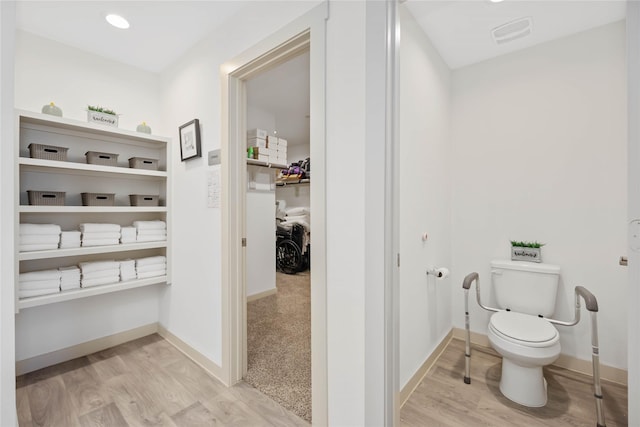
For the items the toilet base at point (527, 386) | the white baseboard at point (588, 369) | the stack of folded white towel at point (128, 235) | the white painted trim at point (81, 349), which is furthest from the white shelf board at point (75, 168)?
the white baseboard at point (588, 369)

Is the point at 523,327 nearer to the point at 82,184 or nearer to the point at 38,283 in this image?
the point at 38,283

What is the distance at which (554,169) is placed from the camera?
6.89ft

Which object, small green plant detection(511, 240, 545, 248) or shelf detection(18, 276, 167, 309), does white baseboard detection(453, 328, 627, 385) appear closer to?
small green plant detection(511, 240, 545, 248)

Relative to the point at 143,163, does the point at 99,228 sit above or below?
below

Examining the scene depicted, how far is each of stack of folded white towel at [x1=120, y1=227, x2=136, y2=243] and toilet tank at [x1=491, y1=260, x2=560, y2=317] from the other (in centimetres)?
296

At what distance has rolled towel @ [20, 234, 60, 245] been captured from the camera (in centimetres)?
186

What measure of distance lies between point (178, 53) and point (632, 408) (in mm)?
3256

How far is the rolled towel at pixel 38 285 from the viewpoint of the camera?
186 cm

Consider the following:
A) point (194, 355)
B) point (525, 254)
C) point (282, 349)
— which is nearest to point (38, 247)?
point (194, 355)

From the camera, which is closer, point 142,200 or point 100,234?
point 100,234

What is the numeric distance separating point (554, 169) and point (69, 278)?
372 cm

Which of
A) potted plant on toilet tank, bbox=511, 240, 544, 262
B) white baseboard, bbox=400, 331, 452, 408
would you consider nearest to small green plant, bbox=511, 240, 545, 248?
potted plant on toilet tank, bbox=511, 240, 544, 262

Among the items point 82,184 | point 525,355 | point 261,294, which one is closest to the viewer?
point 525,355

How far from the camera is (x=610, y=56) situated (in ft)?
6.17
